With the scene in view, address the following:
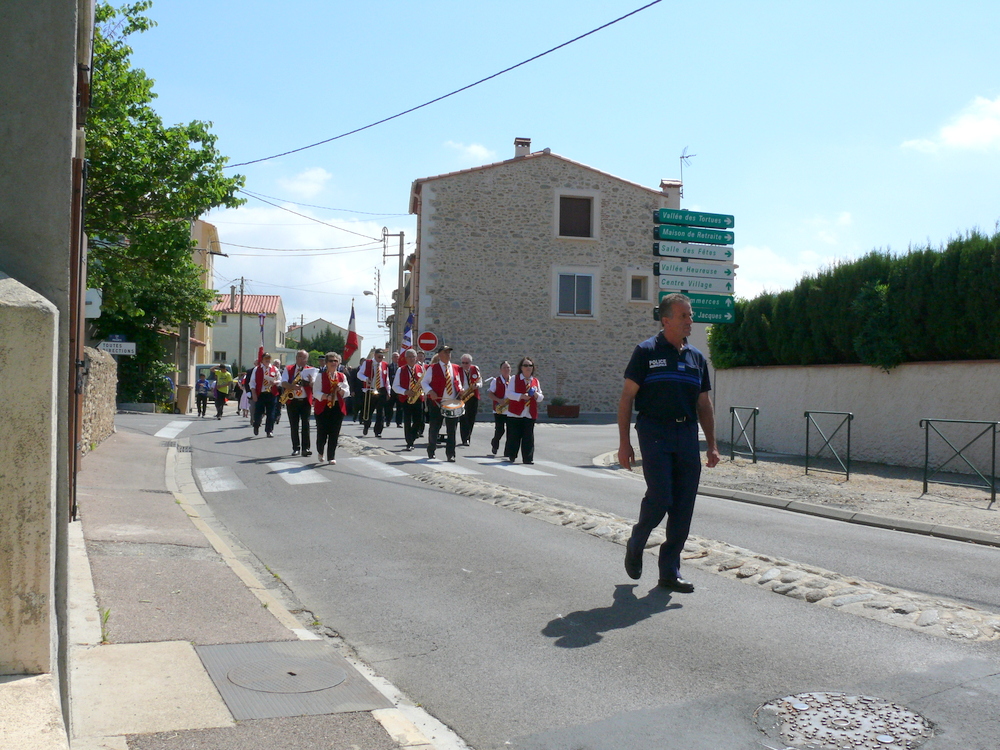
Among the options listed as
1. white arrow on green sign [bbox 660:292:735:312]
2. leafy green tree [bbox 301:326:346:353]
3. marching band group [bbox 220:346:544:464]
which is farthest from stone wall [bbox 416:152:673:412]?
leafy green tree [bbox 301:326:346:353]

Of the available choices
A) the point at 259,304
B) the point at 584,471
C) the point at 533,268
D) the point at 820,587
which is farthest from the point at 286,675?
the point at 259,304

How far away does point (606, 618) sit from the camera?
5.55 metres

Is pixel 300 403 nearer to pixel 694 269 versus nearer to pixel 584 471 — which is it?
pixel 584 471

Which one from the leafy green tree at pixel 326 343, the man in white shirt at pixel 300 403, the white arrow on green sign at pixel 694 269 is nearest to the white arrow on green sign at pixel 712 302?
the white arrow on green sign at pixel 694 269

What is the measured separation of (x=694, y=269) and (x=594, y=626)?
1253 cm

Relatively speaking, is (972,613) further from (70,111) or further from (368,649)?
(70,111)

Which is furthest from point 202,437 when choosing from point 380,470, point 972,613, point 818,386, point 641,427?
point 972,613

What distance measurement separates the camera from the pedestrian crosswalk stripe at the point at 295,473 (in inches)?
478

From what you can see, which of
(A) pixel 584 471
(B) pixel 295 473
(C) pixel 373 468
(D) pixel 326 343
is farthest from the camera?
(D) pixel 326 343

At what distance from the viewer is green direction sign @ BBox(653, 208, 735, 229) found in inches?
662

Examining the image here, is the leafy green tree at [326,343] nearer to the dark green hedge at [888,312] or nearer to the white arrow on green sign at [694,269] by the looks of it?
the dark green hedge at [888,312]

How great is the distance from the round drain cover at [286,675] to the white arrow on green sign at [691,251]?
514 inches

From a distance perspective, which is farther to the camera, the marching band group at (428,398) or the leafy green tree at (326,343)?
the leafy green tree at (326,343)

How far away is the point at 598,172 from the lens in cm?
3553
